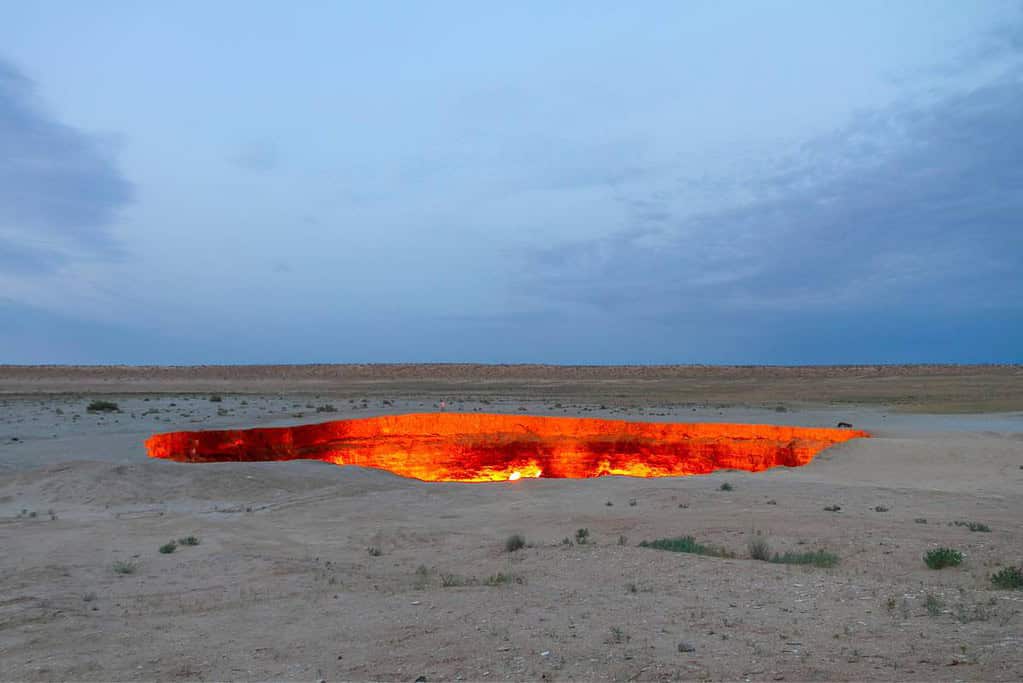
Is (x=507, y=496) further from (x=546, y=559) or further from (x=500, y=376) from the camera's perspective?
(x=500, y=376)

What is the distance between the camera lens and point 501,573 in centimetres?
823

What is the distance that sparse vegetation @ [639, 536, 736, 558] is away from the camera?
8.80 m

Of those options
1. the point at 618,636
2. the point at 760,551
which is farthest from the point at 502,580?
the point at 760,551

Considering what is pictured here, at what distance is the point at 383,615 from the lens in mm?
6723

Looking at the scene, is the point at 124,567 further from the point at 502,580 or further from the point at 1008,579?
the point at 1008,579

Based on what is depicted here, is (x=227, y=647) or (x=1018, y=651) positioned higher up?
(x=1018, y=651)

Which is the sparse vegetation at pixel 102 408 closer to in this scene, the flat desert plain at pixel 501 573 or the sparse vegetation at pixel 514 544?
the flat desert plain at pixel 501 573

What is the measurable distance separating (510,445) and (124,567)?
1779 centimetres

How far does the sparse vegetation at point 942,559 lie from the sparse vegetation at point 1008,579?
606mm

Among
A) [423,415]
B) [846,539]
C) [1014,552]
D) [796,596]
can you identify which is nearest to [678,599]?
[796,596]

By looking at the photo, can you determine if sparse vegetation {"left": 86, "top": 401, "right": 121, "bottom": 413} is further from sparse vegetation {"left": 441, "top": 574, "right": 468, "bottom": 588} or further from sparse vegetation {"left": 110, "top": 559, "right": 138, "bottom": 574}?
sparse vegetation {"left": 441, "top": 574, "right": 468, "bottom": 588}

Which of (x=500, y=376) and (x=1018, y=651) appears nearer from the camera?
(x=1018, y=651)

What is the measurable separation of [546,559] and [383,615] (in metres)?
2.64

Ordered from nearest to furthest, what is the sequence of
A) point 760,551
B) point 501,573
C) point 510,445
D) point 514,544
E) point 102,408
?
point 501,573 < point 760,551 < point 514,544 < point 510,445 < point 102,408
